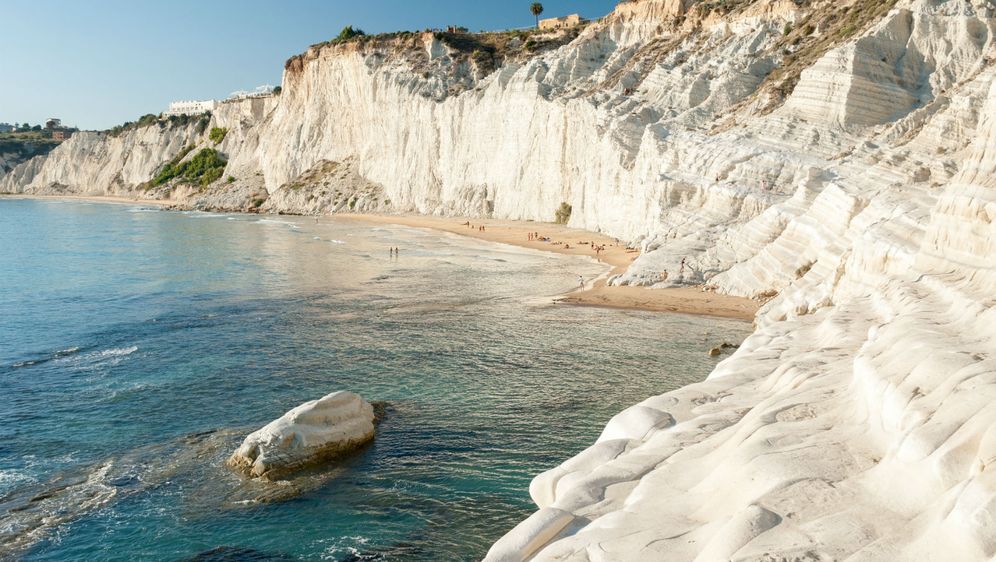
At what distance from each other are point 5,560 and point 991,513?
11.0 metres

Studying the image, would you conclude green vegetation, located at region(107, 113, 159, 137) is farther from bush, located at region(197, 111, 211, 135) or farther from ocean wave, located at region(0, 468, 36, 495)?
ocean wave, located at region(0, 468, 36, 495)

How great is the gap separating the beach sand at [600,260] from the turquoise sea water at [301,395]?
1.49 metres

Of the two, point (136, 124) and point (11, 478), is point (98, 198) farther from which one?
point (11, 478)

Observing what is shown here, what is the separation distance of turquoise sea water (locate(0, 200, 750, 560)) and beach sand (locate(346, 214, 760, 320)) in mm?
1492

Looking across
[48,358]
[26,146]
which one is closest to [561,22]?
[48,358]

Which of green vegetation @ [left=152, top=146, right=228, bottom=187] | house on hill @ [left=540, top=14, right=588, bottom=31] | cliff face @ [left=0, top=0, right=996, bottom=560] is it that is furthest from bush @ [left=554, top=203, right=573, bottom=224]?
green vegetation @ [left=152, top=146, right=228, bottom=187]

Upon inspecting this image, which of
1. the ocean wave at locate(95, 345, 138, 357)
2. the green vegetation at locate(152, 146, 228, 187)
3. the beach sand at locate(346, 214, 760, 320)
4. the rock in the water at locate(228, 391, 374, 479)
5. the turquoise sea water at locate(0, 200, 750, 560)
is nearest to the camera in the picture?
the turquoise sea water at locate(0, 200, 750, 560)

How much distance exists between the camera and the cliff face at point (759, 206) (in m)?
6.36

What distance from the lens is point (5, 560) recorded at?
991 cm

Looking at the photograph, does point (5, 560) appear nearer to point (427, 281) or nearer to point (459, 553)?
point (459, 553)

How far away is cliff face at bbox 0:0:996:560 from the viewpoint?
6.36m

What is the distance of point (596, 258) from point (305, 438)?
92.8 feet

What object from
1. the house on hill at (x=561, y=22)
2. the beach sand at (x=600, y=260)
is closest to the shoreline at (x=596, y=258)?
the beach sand at (x=600, y=260)

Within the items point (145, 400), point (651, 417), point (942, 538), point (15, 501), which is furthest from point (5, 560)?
point (942, 538)
